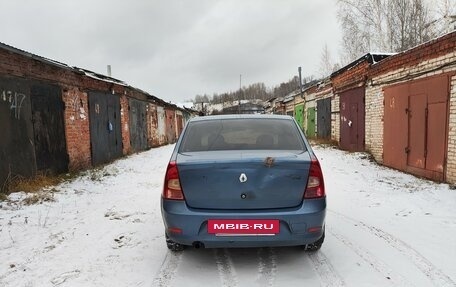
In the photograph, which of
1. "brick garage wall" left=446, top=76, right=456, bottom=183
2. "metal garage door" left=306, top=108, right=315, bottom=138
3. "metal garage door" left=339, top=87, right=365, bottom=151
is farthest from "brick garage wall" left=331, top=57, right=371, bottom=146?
"brick garage wall" left=446, top=76, right=456, bottom=183

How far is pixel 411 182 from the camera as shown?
22.7ft

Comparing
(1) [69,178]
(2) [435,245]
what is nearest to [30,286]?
(2) [435,245]

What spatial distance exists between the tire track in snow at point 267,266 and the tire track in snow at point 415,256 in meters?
1.28

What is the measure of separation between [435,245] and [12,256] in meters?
4.34

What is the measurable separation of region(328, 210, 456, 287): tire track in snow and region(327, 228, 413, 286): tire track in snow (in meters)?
0.26

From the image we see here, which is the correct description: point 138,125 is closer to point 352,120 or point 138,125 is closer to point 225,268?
point 352,120

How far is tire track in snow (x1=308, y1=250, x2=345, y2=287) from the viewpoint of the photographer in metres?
2.89

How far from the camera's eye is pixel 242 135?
3.66m

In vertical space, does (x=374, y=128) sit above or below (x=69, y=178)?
above

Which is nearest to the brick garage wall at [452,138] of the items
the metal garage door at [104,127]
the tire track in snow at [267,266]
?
the tire track in snow at [267,266]

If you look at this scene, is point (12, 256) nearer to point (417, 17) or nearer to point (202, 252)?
Answer: point (202, 252)

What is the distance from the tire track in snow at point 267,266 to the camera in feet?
9.67

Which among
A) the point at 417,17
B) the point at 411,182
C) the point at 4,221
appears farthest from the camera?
the point at 417,17

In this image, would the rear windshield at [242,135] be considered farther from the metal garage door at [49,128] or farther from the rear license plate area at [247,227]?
the metal garage door at [49,128]
